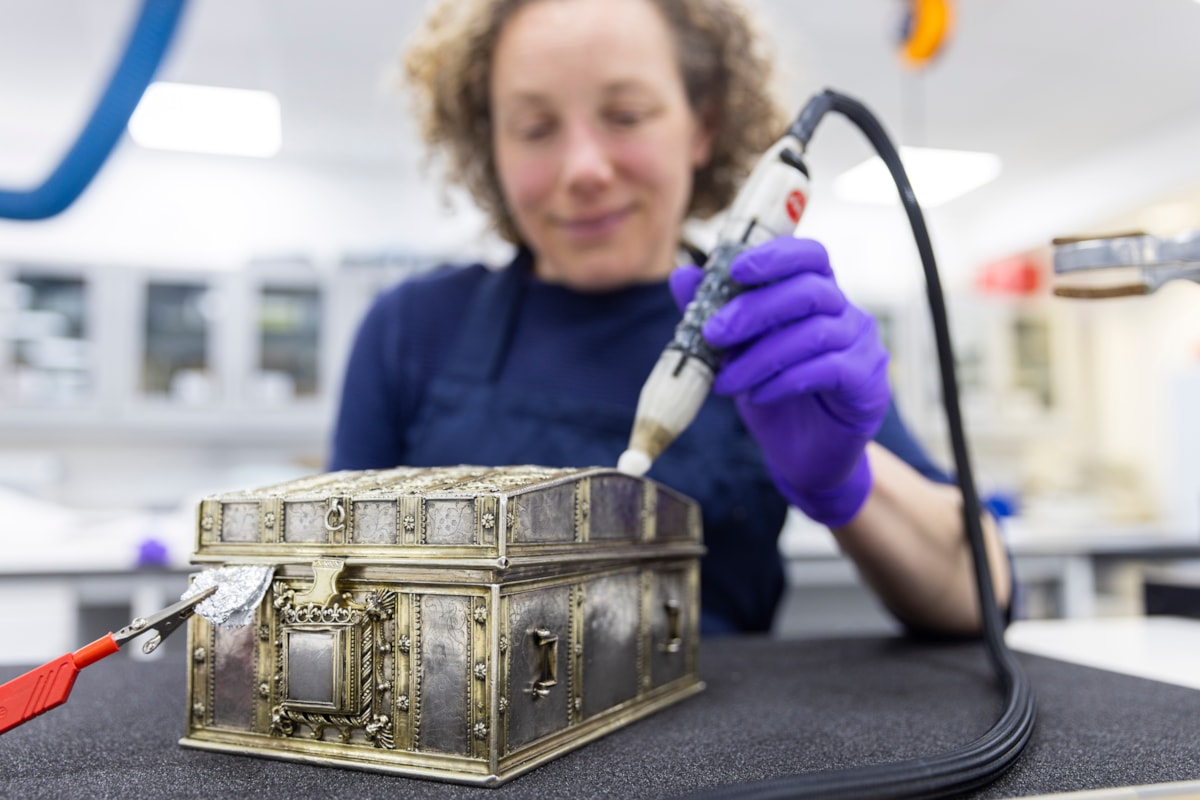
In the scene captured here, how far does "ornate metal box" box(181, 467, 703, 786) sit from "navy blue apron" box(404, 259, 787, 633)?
0.42 metres

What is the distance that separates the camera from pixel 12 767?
17.8 inches

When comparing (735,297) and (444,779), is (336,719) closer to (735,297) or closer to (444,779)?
(444,779)

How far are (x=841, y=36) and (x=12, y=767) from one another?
309 centimetres

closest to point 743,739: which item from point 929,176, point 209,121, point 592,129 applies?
point 592,129

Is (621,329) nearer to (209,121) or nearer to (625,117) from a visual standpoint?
(625,117)

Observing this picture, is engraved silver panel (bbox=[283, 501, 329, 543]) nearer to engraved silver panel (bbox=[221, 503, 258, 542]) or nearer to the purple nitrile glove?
engraved silver panel (bbox=[221, 503, 258, 542])

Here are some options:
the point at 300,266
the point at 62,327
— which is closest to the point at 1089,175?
the point at 300,266

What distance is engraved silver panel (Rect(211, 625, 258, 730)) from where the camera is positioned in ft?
1.62

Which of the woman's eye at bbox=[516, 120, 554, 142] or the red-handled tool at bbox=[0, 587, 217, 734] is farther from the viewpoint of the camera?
the woman's eye at bbox=[516, 120, 554, 142]

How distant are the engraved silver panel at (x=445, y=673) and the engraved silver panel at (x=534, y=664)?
0.9 inches

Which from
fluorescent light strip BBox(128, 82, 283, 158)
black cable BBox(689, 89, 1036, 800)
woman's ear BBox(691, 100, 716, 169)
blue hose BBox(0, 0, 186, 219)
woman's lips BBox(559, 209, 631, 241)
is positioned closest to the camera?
black cable BBox(689, 89, 1036, 800)

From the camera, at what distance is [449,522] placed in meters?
0.45

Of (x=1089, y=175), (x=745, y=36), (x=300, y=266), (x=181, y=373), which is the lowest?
(x=181, y=373)

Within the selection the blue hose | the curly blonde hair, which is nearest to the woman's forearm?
the curly blonde hair
